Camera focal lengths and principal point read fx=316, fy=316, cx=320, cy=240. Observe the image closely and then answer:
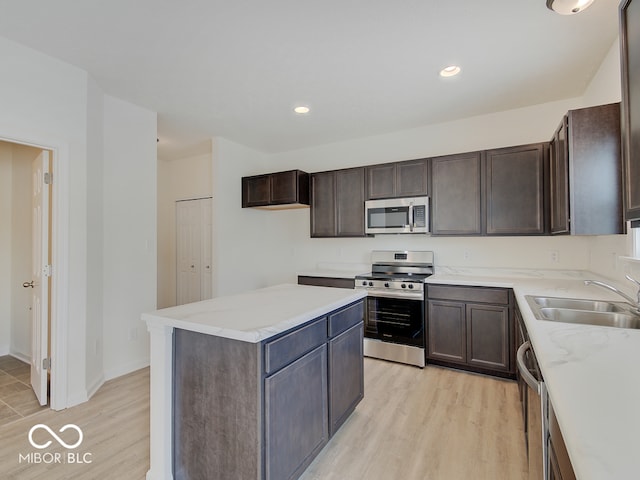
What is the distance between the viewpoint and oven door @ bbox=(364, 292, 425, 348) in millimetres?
3291

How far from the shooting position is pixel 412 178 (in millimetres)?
3627

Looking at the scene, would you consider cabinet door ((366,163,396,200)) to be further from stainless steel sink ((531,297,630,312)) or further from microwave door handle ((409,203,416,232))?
stainless steel sink ((531,297,630,312))

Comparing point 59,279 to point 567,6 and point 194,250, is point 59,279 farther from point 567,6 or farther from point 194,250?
point 567,6

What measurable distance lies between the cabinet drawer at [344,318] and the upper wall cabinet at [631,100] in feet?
4.91

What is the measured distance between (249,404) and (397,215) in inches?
109

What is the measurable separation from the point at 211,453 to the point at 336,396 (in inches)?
31.6

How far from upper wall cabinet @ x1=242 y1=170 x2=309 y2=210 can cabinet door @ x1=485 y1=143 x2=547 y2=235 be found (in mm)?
2202

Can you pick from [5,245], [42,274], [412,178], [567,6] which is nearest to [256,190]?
[412,178]

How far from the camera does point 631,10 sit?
4.10 ft

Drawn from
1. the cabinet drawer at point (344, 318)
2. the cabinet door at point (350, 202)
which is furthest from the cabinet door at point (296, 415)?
the cabinet door at point (350, 202)

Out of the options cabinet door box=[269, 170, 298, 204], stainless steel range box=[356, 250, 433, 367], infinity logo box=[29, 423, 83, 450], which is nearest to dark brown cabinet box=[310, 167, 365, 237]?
cabinet door box=[269, 170, 298, 204]

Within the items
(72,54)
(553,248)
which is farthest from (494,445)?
(72,54)

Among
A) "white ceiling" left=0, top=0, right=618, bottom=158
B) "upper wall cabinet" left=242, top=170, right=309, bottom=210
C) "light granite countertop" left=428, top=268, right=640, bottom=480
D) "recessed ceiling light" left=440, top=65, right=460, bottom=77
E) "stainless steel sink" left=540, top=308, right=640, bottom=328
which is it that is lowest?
"stainless steel sink" left=540, top=308, right=640, bottom=328

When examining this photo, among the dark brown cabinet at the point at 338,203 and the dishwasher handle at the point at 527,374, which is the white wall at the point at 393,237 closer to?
the dark brown cabinet at the point at 338,203
